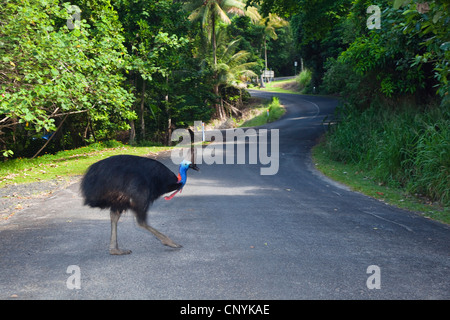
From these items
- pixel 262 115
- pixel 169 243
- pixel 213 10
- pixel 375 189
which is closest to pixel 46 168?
pixel 169 243

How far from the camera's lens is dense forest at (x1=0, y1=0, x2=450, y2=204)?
32.9 ft

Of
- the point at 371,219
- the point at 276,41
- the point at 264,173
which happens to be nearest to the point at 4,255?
the point at 371,219

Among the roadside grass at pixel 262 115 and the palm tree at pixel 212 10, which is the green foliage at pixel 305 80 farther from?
the palm tree at pixel 212 10

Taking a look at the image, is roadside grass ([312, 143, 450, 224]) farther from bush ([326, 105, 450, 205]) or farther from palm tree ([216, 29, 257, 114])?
palm tree ([216, 29, 257, 114])

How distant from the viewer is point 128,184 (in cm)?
506

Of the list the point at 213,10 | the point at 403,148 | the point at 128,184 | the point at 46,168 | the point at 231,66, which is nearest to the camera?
the point at 128,184

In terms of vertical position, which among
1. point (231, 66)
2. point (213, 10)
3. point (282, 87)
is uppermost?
point (213, 10)

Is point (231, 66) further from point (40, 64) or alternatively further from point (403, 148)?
point (403, 148)

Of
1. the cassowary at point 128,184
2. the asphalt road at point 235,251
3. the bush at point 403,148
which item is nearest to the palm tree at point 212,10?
the bush at point 403,148

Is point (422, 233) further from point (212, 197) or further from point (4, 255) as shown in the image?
point (4, 255)

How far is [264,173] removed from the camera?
13.2 metres

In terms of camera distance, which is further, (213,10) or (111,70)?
(213,10)

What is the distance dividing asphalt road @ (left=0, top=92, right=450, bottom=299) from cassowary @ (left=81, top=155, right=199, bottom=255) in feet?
2.41

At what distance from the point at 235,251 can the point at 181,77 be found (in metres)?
26.9
